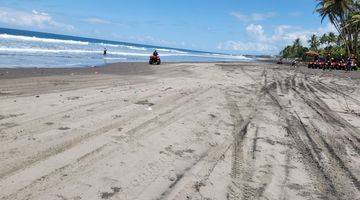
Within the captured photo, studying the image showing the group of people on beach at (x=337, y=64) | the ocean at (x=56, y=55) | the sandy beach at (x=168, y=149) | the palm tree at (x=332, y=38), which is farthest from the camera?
the palm tree at (x=332, y=38)

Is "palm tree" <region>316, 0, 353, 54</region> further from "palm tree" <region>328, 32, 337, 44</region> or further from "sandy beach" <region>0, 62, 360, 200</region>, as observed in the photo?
"sandy beach" <region>0, 62, 360, 200</region>

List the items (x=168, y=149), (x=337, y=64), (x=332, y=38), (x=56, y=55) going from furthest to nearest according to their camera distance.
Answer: (x=332, y=38), (x=337, y=64), (x=56, y=55), (x=168, y=149)

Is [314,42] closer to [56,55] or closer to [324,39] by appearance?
[324,39]

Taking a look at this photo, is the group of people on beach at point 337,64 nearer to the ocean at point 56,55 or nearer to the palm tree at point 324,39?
the ocean at point 56,55

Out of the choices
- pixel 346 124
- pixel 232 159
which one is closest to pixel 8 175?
pixel 232 159

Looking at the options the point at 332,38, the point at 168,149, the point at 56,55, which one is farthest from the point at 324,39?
the point at 168,149

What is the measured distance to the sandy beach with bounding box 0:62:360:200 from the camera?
467 centimetres

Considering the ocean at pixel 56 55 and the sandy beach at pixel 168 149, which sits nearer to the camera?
the sandy beach at pixel 168 149

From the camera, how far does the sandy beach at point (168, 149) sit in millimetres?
4672

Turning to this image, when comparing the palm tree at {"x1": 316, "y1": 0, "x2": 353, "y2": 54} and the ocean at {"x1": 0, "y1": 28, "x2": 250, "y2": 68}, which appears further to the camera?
the palm tree at {"x1": 316, "y1": 0, "x2": 353, "y2": 54}

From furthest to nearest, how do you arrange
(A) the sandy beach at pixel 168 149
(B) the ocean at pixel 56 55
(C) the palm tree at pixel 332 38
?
(C) the palm tree at pixel 332 38
(B) the ocean at pixel 56 55
(A) the sandy beach at pixel 168 149

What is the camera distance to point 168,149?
625 centimetres

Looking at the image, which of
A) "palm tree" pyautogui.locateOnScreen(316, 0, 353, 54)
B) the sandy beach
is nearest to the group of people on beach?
"palm tree" pyautogui.locateOnScreen(316, 0, 353, 54)

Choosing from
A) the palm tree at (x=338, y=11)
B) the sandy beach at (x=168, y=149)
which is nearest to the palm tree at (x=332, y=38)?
the palm tree at (x=338, y=11)
